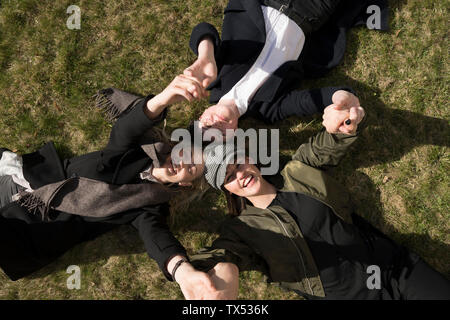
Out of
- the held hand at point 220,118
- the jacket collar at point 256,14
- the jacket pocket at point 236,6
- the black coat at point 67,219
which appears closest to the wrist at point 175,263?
the black coat at point 67,219

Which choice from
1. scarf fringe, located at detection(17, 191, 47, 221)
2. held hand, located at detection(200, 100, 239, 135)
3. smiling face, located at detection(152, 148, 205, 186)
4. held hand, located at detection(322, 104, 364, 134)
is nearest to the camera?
held hand, located at detection(322, 104, 364, 134)

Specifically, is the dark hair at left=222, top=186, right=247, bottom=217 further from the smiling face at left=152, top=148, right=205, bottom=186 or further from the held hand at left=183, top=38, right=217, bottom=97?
the held hand at left=183, top=38, right=217, bottom=97

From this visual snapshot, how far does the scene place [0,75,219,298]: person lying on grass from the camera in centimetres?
315

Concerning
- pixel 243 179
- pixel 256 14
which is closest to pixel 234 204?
pixel 243 179

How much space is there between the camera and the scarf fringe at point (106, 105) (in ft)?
12.8

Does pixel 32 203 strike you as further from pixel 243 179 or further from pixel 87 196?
pixel 243 179

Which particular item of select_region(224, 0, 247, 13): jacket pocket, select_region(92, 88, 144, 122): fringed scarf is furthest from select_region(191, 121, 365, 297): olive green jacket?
select_region(92, 88, 144, 122): fringed scarf

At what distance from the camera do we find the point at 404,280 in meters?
3.30

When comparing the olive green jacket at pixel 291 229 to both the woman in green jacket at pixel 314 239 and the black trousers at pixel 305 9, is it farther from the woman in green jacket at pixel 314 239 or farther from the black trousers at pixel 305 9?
the black trousers at pixel 305 9

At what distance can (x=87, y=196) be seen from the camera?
328 centimetres

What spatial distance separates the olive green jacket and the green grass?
673mm

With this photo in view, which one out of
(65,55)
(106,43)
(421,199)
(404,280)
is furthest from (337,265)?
(65,55)

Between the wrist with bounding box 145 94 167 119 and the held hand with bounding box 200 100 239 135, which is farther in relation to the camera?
the held hand with bounding box 200 100 239 135

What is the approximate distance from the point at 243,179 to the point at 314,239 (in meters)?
0.95
